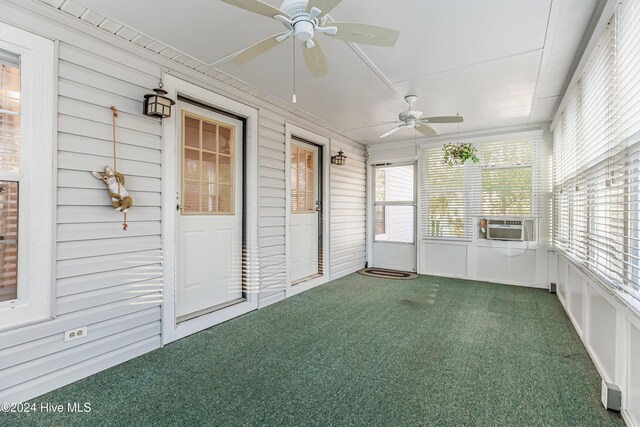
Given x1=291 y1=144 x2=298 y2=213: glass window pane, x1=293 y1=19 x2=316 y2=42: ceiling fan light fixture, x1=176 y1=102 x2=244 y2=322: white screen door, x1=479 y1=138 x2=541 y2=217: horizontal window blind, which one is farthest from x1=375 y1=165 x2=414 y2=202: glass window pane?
x1=293 y1=19 x2=316 y2=42: ceiling fan light fixture

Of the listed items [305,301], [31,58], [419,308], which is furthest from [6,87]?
[419,308]

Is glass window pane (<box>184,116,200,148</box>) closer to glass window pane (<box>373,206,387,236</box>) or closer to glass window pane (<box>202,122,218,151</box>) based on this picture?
glass window pane (<box>202,122,218,151</box>)

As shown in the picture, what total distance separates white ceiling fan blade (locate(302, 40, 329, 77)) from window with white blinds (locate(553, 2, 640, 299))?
172cm

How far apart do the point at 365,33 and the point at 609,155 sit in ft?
6.05

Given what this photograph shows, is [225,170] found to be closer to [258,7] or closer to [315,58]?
[315,58]

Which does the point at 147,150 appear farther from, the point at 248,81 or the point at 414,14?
the point at 414,14

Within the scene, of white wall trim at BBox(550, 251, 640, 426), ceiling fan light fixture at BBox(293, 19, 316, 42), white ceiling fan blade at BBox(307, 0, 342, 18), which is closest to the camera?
white ceiling fan blade at BBox(307, 0, 342, 18)

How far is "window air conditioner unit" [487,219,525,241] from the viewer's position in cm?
495

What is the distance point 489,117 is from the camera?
4.54m

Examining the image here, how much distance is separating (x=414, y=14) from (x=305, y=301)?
332 centimetres

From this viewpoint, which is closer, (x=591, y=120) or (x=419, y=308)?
(x=591, y=120)

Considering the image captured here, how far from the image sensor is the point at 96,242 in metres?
2.38

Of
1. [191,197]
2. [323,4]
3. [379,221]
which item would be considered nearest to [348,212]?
[379,221]

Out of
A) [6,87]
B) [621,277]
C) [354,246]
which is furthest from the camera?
[354,246]
